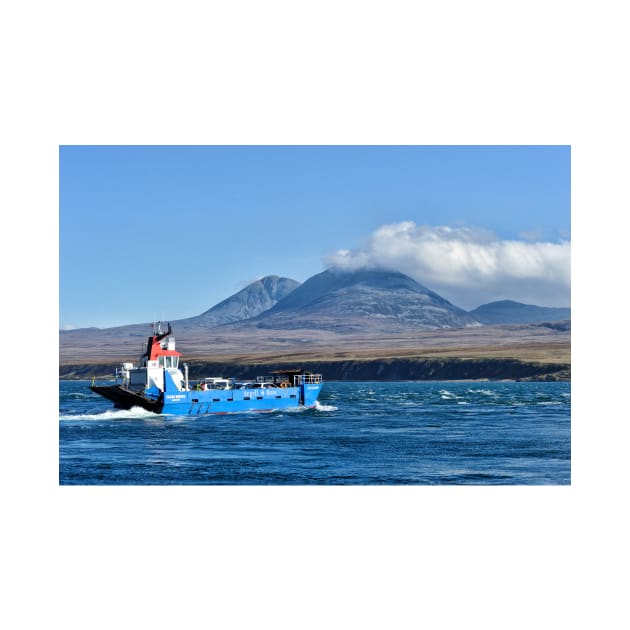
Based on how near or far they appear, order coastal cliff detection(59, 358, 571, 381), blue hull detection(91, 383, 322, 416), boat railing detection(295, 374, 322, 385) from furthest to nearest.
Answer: coastal cliff detection(59, 358, 571, 381) → boat railing detection(295, 374, 322, 385) → blue hull detection(91, 383, 322, 416)

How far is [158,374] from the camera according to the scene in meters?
59.5

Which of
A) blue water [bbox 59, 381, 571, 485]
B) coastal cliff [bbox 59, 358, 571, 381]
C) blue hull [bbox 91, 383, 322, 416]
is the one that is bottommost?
coastal cliff [bbox 59, 358, 571, 381]

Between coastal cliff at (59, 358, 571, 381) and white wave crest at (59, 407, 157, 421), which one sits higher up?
white wave crest at (59, 407, 157, 421)

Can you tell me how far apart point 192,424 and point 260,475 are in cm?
2211

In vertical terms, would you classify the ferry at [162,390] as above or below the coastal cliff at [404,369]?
above

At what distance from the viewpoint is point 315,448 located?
41.6 metres

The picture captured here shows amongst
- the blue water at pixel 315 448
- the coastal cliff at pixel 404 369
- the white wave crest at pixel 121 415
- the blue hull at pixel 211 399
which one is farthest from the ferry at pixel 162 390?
the coastal cliff at pixel 404 369

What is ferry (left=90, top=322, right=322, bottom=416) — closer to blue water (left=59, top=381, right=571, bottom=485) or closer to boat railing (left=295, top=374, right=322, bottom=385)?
blue water (left=59, top=381, right=571, bottom=485)

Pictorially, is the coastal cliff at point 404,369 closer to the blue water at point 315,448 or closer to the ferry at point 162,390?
the ferry at point 162,390

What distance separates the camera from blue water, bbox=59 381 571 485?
33.1 m

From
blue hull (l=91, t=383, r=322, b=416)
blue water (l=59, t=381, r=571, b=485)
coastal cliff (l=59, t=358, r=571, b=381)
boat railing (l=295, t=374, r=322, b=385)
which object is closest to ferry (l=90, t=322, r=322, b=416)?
blue hull (l=91, t=383, r=322, b=416)

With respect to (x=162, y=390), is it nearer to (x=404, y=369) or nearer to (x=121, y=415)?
(x=121, y=415)

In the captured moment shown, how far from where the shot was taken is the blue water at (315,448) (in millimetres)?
33094

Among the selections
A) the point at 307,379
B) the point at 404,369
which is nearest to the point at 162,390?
the point at 307,379
